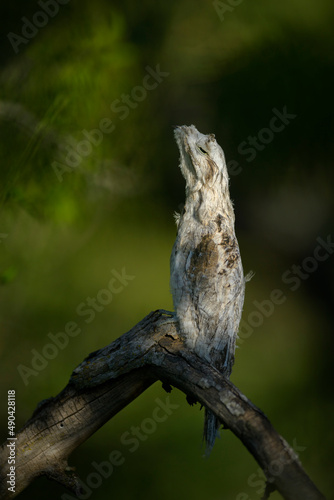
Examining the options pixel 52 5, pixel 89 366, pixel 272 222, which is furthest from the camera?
pixel 272 222

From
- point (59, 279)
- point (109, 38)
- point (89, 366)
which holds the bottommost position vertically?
point (89, 366)

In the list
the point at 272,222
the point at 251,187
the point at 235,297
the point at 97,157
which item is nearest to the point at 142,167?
the point at 97,157

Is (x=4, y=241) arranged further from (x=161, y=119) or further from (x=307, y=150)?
(x=307, y=150)

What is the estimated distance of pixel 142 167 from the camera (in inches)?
88.6

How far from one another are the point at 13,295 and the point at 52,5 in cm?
124
